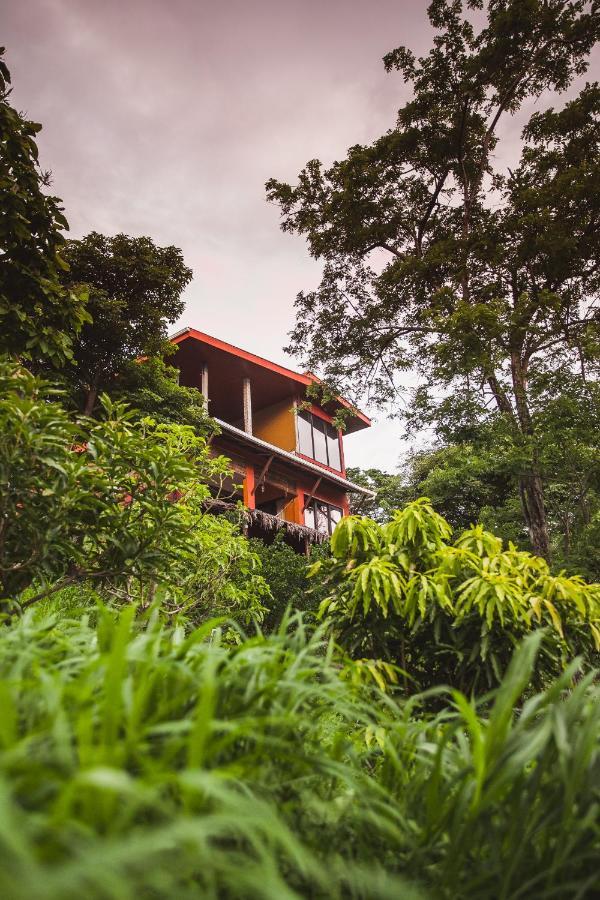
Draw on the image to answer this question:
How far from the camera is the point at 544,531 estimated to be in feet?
33.6

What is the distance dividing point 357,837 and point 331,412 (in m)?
21.6

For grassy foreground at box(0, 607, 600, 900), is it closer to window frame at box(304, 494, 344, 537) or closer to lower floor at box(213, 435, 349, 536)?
lower floor at box(213, 435, 349, 536)

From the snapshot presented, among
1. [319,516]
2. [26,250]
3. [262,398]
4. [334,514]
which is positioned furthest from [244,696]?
[262,398]

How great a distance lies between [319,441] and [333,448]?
92cm

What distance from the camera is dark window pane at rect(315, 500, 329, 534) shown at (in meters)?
20.0

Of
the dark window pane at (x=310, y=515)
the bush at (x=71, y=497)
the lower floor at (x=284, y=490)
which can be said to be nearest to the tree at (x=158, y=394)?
the lower floor at (x=284, y=490)

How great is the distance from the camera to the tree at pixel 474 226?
10.3 metres

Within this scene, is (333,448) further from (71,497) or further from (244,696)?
(244,696)

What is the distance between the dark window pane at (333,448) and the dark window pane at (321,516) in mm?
2005

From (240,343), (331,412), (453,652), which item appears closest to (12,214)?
(453,652)

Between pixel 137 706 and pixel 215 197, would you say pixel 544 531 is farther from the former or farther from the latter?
pixel 215 197

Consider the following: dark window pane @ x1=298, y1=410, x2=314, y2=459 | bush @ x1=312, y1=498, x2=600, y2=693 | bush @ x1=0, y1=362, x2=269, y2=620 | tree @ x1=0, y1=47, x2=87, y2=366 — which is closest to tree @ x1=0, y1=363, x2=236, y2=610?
bush @ x1=0, y1=362, x2=269, y2=620

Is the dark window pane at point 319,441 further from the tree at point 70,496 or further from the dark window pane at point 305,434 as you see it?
the tree at point 70,496

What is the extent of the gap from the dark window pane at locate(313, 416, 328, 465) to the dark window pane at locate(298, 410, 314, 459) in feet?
1.12
